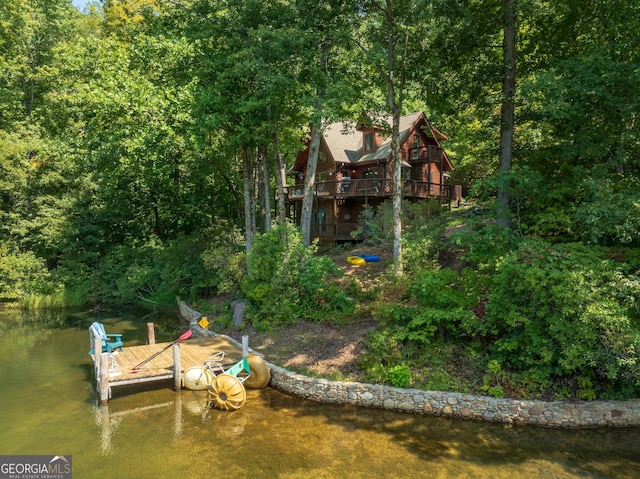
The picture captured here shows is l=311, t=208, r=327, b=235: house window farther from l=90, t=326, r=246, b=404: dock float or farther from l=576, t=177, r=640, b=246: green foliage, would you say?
l=576, t=177, r=640, b=246: green foliage

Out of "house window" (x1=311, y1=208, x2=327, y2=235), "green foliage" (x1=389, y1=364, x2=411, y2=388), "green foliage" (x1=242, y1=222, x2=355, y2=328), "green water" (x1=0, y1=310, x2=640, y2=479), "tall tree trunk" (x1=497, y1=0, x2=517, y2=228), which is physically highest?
"tall tree trunk" (x1=497, y1=0, x2=517, y2=228)

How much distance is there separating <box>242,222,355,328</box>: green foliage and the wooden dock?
1873 millimetres

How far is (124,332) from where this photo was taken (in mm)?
17453

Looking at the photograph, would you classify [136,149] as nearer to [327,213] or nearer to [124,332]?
[124,332]

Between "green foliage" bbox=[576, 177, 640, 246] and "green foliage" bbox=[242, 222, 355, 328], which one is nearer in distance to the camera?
"green foliage" bbox=[576, 177, 640, 246]

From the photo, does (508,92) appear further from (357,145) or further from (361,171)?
(357,145)

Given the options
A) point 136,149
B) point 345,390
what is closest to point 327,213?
point 136,149

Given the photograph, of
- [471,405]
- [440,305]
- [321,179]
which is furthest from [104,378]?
[321,179]

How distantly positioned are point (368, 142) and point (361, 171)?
2.15 meters

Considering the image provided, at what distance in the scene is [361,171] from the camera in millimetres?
26094

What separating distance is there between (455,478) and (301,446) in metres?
3.07

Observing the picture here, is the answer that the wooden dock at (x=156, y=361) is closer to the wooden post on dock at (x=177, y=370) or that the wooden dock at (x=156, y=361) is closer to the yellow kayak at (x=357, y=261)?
the wooden post on dock at (x=177, y=370)

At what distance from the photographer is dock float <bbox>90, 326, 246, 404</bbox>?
33.7 ft

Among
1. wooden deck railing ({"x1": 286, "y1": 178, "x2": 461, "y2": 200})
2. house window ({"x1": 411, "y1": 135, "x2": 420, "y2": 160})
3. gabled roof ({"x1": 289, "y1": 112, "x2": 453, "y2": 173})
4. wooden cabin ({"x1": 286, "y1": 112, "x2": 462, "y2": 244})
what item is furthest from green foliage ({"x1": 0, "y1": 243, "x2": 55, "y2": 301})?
house window ({"x1": 411, "y1": 135, "x2": 420, "y2": 160})
